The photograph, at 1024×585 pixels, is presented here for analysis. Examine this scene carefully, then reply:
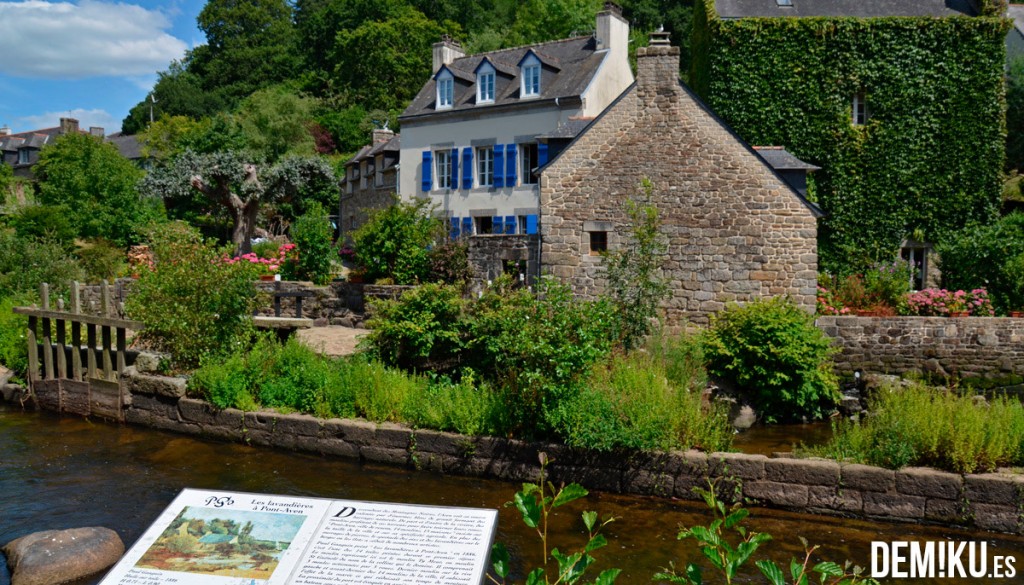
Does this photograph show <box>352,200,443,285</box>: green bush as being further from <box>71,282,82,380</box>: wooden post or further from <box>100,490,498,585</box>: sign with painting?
<box>100,490,498,585</box>: sign with painting

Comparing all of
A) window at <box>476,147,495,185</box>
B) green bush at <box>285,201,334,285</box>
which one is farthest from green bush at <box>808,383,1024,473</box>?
window at <box>476,147,495,185</box>

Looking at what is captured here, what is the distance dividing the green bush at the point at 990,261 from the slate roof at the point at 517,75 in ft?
36.3

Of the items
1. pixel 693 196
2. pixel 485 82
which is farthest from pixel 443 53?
pixel 693 196

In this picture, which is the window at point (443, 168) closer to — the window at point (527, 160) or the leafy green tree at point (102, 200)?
the window at point (527, 160)

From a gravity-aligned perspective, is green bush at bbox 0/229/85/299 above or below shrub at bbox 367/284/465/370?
above

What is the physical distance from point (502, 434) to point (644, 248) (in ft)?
19.0

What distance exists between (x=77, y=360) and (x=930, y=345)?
16424mm

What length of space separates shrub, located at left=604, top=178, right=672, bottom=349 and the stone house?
1442cm

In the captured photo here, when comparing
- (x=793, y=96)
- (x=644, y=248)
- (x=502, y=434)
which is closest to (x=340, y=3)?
(x=793, y=96)

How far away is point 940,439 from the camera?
9.33 meters

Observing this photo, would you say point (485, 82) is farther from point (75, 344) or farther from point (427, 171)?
point (75, 344)

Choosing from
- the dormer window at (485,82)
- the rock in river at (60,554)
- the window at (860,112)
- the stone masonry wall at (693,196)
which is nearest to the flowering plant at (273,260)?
the dormer window at (485,82)

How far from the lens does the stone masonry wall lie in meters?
15.8

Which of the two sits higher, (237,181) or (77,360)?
(237,181)
